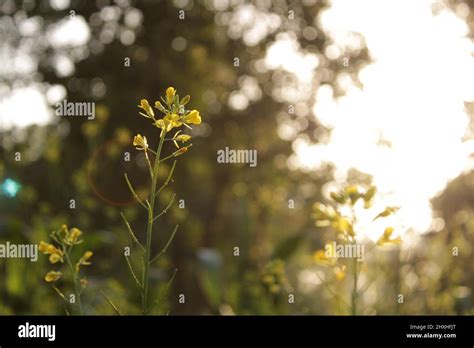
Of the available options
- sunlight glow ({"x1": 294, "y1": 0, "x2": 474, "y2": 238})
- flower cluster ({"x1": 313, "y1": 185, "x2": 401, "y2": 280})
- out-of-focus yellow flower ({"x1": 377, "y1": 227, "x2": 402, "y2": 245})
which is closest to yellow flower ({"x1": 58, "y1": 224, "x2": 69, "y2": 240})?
flower cluster ({"x1": 313, "y1": 185, "x2": 401, "y2": 280})

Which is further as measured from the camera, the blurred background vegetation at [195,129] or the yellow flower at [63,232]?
the blurred background vegetation at [195,129]

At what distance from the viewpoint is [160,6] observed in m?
7.26

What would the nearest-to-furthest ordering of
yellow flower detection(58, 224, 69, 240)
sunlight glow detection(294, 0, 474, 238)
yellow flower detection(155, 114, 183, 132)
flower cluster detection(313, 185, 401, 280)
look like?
yellow flower detection(155, 114, 183, 132), yellow flower detection(58, 224, 69, 240), flower cluster detection(313, 185, 401, 280), sunlight glow detection(294, 0, 474, 238)

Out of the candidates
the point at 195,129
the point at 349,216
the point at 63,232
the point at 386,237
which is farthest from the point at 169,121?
the point at 195,129

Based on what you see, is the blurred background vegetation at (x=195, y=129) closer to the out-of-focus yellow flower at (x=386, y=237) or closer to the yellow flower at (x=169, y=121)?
the out-of-focus yellow flower at (x=386, y=237)

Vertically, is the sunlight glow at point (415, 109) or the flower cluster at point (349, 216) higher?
the sunlight glow at point (415, 109)

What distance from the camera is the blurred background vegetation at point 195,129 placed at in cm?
656

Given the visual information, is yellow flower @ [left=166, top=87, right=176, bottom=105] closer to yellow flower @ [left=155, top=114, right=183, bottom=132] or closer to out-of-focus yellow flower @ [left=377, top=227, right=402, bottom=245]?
yellow flower @ [left=155, top=114, right=183, bottom=132]

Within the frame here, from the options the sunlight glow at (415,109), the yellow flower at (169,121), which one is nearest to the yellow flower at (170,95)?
the yellow flower at (169,121)

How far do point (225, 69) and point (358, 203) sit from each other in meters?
5.47

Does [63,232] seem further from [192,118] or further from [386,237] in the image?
[386,237]

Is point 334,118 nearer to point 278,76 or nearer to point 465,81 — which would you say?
point 278,76

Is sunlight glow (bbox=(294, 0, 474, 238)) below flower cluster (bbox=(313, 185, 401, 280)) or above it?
above

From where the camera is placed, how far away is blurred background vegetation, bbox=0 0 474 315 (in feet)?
21.5
